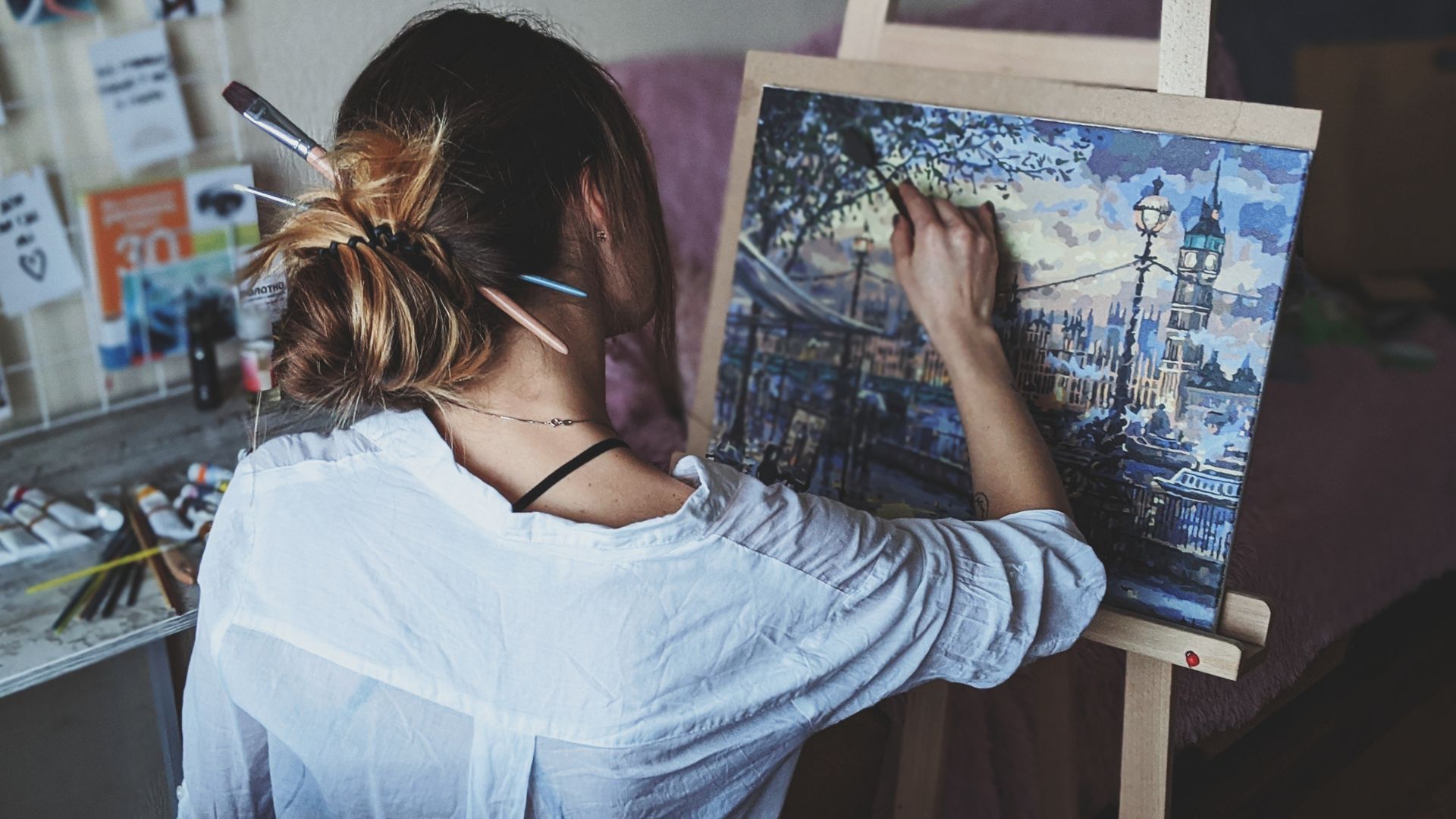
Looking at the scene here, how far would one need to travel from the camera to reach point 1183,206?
3.44ft

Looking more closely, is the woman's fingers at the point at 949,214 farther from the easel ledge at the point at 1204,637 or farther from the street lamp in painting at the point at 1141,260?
the easel ledge at the point at 1204,637

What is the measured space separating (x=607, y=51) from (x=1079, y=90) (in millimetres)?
1044

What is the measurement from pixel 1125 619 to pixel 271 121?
83 centimetres

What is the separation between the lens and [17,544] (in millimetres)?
1358

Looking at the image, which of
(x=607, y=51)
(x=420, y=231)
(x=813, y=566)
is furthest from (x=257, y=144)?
(x=813, y=566)

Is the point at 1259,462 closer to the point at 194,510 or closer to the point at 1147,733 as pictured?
the point at 1147,733

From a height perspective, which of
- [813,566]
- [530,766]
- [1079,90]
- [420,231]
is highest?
[1079,90]

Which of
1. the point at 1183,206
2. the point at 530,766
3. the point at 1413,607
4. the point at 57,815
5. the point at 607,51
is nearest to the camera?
the point at 530,766

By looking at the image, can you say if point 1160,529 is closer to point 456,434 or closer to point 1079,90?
point 1079,90

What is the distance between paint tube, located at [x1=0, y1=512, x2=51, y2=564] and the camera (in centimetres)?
135

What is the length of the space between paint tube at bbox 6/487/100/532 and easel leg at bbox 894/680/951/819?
1.02 meters

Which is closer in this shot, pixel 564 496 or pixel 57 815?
pixel 564 496

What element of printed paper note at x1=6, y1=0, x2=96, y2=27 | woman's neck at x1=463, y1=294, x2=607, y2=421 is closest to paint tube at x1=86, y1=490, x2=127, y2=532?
printed paper note at x1=6, y1=0, x2=96, y2=27

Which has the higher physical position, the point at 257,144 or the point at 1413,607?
the point at 257,144
